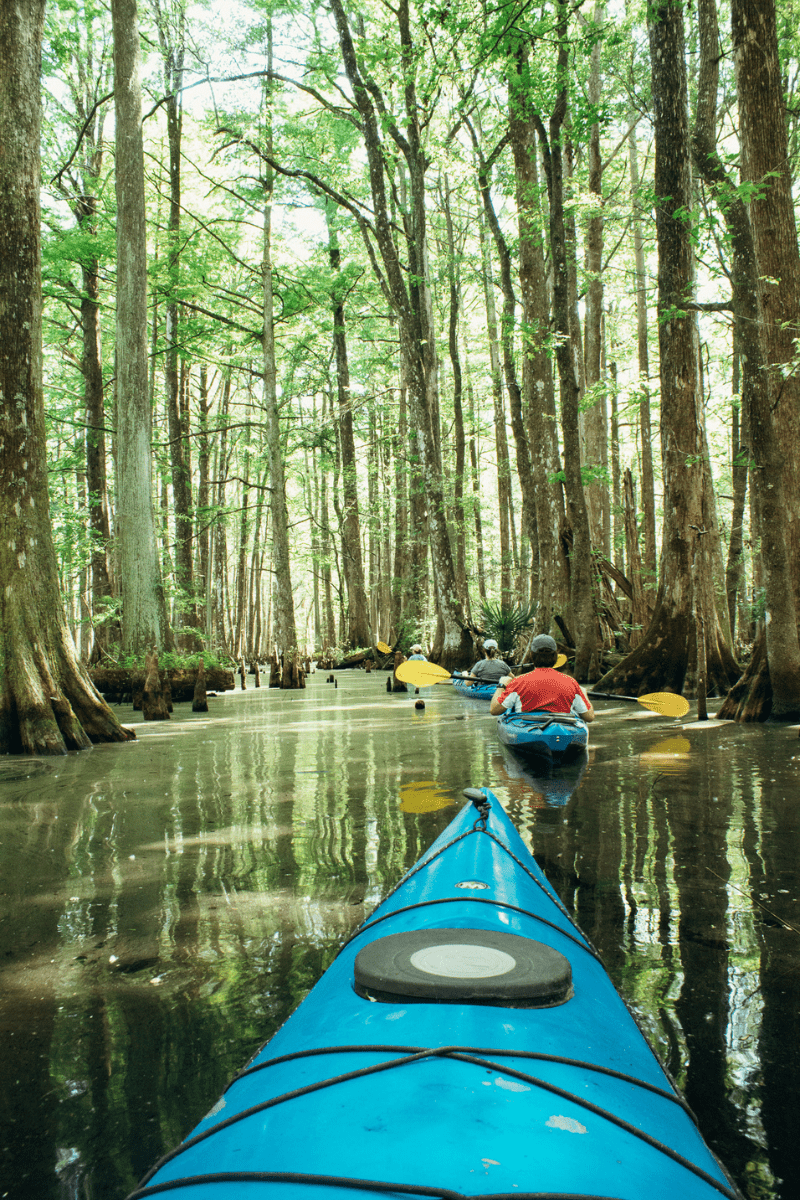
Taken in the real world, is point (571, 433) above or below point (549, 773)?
above

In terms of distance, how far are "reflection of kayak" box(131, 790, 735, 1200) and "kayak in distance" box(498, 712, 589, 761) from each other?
476cm

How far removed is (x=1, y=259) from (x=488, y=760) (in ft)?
23.4

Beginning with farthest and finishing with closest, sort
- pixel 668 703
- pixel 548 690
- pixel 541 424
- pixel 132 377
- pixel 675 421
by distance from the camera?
pixel 541 424, pixel 132 377, pixel 675 421, pixel 668 703, pixel 548 690

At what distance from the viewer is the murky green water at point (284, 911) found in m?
2.09

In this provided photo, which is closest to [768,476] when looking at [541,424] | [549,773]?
[549,773]

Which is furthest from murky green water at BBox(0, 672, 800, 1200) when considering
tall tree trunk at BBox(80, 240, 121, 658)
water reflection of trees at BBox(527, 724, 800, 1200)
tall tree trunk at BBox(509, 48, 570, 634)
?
tall tree trunk at BBox(80, 240, 121, 658)

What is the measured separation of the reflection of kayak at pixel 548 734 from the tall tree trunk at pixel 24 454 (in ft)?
15.1

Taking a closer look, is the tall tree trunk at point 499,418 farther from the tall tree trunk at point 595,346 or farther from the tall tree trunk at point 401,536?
the tall tree trunk at point 401,536

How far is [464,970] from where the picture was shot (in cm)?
178

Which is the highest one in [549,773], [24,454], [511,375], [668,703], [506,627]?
[511,375]

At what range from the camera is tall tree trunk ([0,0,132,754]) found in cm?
749

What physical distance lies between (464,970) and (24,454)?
7.51 m

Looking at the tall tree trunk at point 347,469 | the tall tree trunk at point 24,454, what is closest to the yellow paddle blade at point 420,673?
the tall tree trunk at point 24,454

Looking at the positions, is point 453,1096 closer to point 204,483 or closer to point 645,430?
point 645,430
